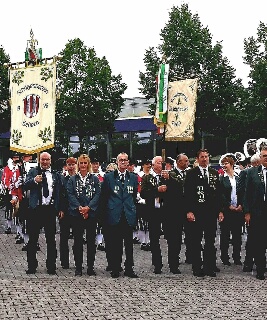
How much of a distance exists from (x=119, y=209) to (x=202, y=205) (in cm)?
130

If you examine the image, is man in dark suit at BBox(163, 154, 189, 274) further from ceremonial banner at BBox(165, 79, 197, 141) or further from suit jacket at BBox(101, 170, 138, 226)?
ceremonial banner at BBox(165, 79, 197, 141)

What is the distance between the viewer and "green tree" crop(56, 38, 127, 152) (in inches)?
1542

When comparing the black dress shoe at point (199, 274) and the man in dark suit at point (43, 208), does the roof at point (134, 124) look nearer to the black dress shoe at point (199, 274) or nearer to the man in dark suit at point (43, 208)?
the man in dark suit at point (43, 208)

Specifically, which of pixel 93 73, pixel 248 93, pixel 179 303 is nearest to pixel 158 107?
pixel 179 303

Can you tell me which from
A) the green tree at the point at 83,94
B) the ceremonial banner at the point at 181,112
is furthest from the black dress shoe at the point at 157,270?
the green tree at the point at 83,94

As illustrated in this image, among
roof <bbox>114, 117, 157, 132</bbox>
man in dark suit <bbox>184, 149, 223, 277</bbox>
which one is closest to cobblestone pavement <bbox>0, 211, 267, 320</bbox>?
man in dark suit <bbox>184, 149, 223, 277</bbox>

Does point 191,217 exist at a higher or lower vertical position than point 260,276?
higher

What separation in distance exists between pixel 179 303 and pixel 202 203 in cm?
264

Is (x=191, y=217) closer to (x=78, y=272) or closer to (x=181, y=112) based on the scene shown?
(x=78, y=272)

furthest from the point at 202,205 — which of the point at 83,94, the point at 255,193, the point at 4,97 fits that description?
the point at 4,97

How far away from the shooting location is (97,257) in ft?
39.9

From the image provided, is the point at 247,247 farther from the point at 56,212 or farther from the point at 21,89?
the point at 21,89

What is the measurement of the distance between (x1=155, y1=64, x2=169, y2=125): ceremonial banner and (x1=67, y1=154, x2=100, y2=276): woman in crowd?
5430 millimetres

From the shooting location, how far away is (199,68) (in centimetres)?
3584
